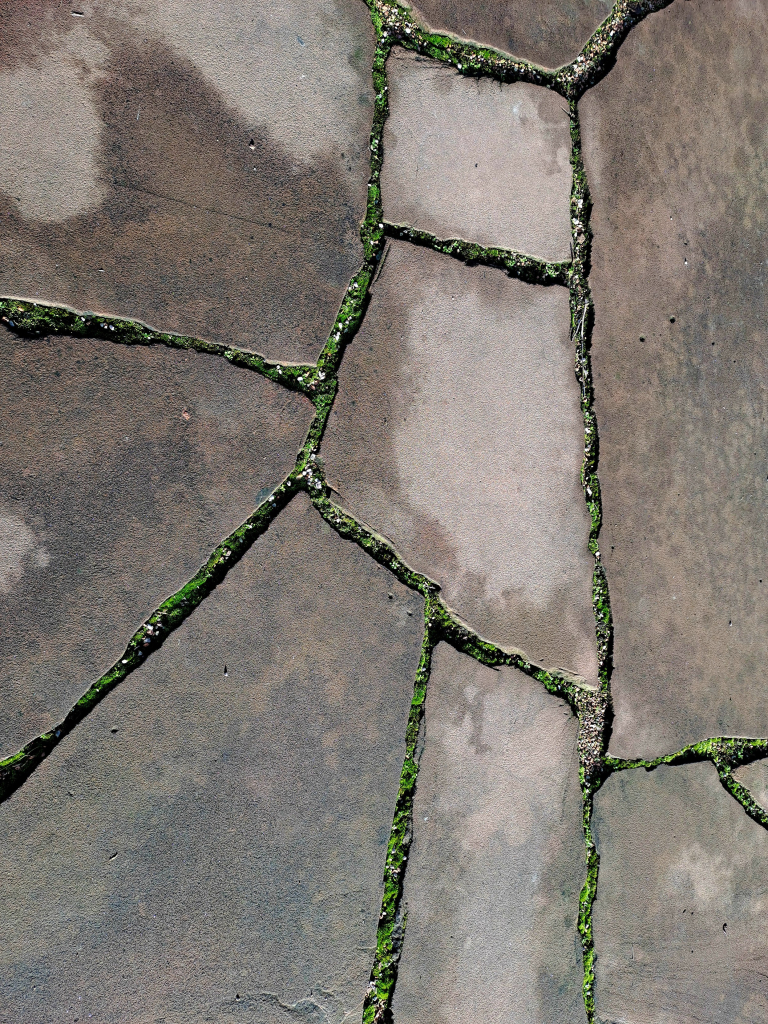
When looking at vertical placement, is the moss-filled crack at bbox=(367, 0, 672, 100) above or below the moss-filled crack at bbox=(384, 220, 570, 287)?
above

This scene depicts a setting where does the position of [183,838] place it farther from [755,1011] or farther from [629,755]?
[755,1011]

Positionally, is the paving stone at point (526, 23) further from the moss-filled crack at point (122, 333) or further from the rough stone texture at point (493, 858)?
the rough stone texture at point (493, 858)

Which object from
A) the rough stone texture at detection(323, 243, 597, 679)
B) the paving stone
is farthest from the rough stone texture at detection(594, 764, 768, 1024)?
the paving stone

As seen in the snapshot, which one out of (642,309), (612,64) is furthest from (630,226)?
(612,64)

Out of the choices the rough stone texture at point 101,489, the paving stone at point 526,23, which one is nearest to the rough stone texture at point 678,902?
the rough stone texture at point 101,489

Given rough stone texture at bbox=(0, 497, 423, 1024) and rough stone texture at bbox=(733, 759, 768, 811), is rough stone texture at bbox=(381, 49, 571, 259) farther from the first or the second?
rough stone texture at bbox=(733, 759, 768, 811)

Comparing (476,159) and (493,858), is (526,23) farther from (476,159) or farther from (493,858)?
(493,858)
